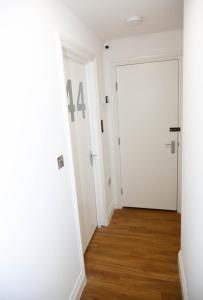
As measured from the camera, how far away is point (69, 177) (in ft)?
5.38

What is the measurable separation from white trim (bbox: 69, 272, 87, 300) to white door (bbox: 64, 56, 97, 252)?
42 cm

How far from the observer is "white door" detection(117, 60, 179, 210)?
2.61 metres

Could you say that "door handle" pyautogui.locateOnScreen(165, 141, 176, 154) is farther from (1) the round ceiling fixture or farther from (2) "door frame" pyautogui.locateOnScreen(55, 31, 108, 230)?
(1) the round ceiling fixture

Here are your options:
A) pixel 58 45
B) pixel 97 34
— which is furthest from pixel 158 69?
pixel 58 45

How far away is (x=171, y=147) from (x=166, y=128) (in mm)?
260

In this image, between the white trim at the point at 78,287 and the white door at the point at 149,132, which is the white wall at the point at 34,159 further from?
the white door at the point at 149,132

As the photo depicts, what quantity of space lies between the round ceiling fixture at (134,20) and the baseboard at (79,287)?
92.5 inches

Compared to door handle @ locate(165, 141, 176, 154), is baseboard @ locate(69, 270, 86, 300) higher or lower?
lower

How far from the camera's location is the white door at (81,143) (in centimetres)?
194

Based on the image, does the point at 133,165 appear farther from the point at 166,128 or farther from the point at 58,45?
the point at 58,45

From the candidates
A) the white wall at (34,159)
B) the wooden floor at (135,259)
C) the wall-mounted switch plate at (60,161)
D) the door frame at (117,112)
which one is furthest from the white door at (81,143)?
the door frame at (117,112)

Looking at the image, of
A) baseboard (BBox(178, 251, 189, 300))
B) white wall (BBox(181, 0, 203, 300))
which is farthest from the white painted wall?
baseboard (BBox(178, 251, 189, 300))

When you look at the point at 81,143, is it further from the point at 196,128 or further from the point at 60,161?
the point at 196,128

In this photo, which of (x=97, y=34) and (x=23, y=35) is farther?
(x=97, y=34)
